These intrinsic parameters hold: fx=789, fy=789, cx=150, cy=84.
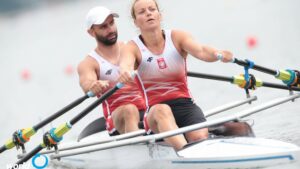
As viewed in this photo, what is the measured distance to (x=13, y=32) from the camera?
44812 mm

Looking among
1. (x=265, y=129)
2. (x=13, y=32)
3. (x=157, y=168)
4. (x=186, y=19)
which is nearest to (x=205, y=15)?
(x=186, y=19)

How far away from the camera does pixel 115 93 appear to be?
32.9 feet

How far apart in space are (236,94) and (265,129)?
13.5ft

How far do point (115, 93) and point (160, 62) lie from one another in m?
1.42

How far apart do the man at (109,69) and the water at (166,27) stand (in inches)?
18.1

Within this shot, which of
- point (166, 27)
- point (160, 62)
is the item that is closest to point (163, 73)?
point (160, 62)

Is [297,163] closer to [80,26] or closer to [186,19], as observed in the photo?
[186,19]

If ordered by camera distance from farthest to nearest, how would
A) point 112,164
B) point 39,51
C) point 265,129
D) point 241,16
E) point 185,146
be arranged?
point 39,51 → point 241,16 → point 265,129 → point 112,164 → point 185,146

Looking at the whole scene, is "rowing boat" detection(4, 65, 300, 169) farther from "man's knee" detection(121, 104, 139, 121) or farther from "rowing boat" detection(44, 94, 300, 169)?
"man's knee" detection(121, 104, 139, 121)

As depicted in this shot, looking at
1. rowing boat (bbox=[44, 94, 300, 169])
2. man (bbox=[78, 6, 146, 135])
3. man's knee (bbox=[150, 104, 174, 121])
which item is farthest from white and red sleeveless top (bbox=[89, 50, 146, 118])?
man's knee (bbox=[150, 104, 174, 121])

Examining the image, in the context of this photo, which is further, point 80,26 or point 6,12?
point 6,12

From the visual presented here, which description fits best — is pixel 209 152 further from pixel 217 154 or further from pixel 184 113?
pixel 184 113

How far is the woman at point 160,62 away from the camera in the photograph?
28.7ft

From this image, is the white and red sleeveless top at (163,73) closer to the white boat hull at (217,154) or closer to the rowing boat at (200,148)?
the rowing boat at (200,148)
